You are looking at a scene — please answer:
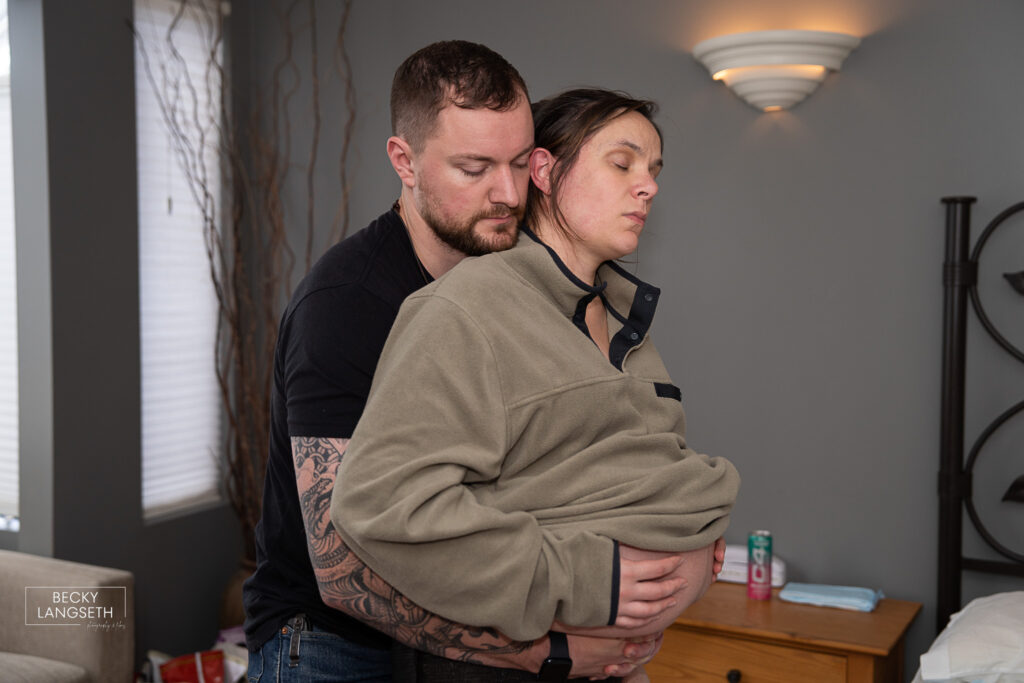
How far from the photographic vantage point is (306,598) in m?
1.40

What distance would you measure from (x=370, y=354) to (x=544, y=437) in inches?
10.6

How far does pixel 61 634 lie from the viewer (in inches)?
101

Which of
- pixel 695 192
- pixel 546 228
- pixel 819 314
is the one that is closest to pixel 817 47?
pixel 695 192

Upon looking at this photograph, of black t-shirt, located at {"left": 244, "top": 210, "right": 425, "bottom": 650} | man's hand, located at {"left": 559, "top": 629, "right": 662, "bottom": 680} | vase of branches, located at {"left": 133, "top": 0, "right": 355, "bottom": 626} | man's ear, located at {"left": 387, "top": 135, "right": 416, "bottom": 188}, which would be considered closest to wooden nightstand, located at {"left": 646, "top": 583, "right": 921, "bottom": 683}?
man's hand, located at {"left": 559, "top": 629, "right": 662, "bottom": 680}

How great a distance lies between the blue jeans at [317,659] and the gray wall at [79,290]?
1816 mm

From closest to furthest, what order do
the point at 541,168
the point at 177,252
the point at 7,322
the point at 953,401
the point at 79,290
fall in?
1. the point at 541,168
2. the point at 953,401
3. the point at 79,290
4. the point at 7,322
5. the point at 177,252

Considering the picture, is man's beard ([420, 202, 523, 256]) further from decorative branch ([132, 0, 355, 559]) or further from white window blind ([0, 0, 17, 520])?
white window blind ([0, 0, 17, 520])

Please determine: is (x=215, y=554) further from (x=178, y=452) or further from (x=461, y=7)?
(x=461, y=7)

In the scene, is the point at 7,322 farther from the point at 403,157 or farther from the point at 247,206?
the point at 403,157

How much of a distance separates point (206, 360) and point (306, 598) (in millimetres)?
2349

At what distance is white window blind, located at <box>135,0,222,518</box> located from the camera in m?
3.30

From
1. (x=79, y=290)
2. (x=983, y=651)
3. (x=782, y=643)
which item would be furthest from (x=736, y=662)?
(x=79, y=290)

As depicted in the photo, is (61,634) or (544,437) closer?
(544,437)

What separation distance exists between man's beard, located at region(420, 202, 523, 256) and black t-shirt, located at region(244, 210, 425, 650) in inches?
3.2
